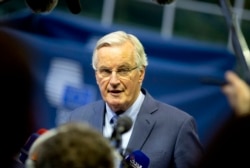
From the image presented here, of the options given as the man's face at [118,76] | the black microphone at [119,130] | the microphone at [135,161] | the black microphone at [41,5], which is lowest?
the microphone at [135,161]

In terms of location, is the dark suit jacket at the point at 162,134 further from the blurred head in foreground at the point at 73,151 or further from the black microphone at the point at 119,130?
the blurred head in foreground at the point at 73,151

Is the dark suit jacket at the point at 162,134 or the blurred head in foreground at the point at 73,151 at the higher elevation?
the blurred head in foreground at the point at 73,151

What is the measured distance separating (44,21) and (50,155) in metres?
5.29

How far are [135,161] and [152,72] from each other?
365 cm

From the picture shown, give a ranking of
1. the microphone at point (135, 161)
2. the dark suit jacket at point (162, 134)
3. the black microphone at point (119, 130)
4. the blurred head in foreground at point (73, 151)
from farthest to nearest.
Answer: the dark suit jacket at point (162, 134), the microphone at point (135, 161), the black microphone at point (119, 130), the blurred head in foreground at point (73, 151)

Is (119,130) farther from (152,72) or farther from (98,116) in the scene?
(152,72)

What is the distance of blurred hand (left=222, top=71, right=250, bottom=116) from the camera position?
78.2 inches

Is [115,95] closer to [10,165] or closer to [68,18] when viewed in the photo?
[10,165]

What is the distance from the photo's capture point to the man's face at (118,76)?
4215 mm

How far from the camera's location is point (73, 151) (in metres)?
2.10

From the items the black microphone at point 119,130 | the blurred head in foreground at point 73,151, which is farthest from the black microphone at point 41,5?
the blurred head in foreground at point 73,151

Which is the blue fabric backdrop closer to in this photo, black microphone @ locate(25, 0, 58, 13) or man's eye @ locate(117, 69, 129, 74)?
man's eye @ locate(117, 69, 129, 74)

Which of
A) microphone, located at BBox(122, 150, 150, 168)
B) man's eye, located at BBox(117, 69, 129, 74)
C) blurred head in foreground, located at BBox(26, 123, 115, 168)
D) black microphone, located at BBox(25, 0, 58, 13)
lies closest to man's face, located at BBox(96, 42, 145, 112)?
man's eye, located at BBox(117, 69, 129, 74)

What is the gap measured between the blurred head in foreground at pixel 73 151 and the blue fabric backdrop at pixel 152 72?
4.52 metres
